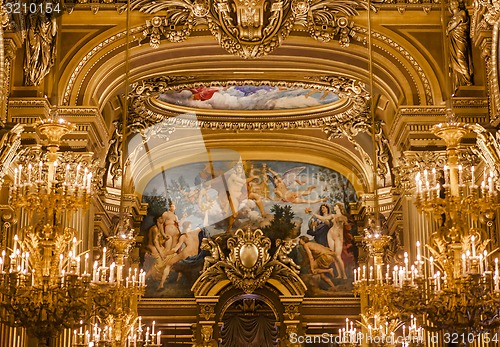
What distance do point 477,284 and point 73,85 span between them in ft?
25.1

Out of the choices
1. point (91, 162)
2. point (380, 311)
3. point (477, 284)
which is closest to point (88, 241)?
point (91, 162)

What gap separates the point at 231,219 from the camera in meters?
22.1

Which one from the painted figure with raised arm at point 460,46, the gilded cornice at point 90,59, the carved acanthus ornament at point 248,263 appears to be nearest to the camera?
the painted figure with raised arm at point 460,46

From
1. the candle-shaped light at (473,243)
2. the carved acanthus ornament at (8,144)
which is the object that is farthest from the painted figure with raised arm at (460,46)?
the carved acanthus ornament at (8,144)

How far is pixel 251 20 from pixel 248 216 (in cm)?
866

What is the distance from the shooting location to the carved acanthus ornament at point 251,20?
46.1ft

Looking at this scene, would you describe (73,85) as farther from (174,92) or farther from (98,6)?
(174,92)

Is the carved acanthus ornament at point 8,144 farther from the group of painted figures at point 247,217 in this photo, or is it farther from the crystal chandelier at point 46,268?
the group of painted figures at point 247,217

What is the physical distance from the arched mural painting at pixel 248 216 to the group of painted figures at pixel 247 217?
0.02m

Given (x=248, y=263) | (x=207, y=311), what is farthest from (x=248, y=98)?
(x=207, y=311)

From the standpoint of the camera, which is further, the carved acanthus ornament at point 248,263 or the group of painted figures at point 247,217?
the group of painted figures at point 247,217

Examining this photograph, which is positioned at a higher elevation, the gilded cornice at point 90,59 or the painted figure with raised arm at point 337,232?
the gilded cornice at point 90,59

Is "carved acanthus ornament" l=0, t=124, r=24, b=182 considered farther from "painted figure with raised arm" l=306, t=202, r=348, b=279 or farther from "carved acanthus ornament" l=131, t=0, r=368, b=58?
"painted figure with raised arm" l=306, t=202, r=348, b=279

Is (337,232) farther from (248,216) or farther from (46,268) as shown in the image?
(46,268)
